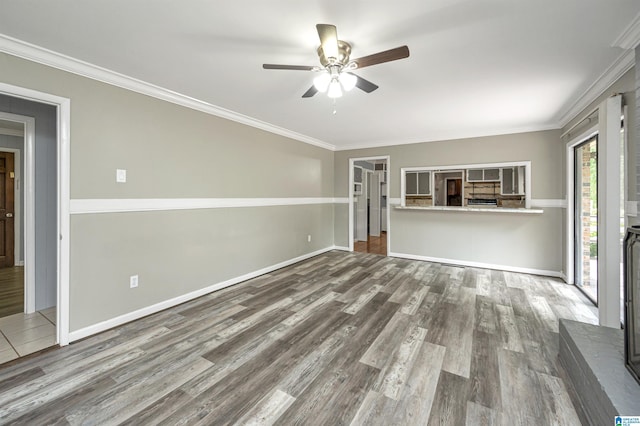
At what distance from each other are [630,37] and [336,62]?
7.10ft

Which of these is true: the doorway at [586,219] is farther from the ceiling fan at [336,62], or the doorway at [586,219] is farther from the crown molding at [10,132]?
the crown molding at [10,132]

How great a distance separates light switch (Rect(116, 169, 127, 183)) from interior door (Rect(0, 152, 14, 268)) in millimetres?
Answer: 3737

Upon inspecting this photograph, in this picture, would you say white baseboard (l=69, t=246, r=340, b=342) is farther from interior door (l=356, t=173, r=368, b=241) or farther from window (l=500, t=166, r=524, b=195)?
window (l=500, t=166, r=524, b=195)

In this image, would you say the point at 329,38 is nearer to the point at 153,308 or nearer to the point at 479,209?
the point at 153,308

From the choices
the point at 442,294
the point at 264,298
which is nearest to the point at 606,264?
the point at 442,294

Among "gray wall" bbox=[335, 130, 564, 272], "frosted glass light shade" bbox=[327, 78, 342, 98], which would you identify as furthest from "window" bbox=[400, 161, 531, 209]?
"frosted glass light shade" bbox=[327, 78, 342, 98]

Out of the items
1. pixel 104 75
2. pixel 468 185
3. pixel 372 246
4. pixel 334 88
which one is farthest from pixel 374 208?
pixel 104 75

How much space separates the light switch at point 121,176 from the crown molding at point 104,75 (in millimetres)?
843

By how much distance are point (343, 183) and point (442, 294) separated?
342 cm

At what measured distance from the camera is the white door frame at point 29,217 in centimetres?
277

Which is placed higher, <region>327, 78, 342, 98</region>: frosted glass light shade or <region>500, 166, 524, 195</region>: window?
<region>327, 78, 342, 98</region>: frosted glass light shade

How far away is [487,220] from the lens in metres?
4.69

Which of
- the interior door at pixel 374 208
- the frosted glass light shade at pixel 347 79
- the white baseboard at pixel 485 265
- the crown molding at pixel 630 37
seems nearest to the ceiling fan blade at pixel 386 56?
the frosted glass light shade at pixel 347 79

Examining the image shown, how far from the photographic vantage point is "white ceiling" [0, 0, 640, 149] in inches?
66.3
